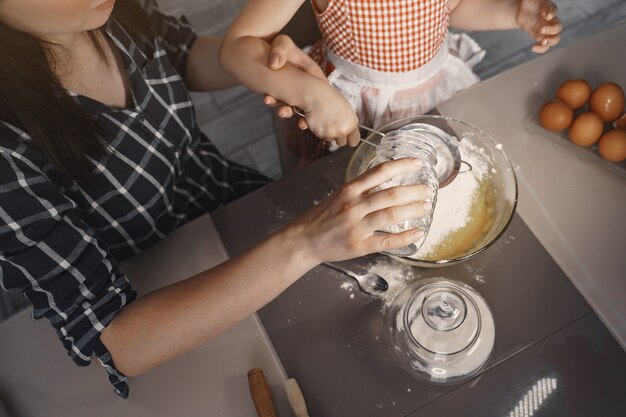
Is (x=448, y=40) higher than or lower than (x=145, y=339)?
lower

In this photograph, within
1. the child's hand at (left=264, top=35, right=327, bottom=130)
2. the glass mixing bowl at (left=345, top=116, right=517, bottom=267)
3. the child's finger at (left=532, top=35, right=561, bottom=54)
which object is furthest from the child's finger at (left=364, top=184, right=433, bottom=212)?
the child's finger at (left=532, top=35, right=561, bottom=54)

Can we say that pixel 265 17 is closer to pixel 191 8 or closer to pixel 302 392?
pixel 302 392

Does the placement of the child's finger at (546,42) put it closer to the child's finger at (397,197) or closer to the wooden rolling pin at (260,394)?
the child's finger at (397,197)

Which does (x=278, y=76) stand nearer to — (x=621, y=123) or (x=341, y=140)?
(x=341, y=140)

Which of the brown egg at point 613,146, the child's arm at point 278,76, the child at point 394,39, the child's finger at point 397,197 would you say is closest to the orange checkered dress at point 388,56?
the child at point 394,39

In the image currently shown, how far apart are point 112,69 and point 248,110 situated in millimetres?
1107

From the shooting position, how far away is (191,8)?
229 centimetres

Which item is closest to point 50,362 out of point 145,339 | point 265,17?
point 145,339

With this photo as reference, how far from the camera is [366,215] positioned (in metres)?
0.77

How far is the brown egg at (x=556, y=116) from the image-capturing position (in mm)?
1012

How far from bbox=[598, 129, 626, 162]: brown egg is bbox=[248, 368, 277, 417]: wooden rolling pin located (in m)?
0.71

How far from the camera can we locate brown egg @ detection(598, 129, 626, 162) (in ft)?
3.19

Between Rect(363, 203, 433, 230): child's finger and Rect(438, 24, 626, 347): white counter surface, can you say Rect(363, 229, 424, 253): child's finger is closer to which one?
Rect(363, 203, 433, 230): child's finger

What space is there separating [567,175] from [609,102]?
0.16 m
